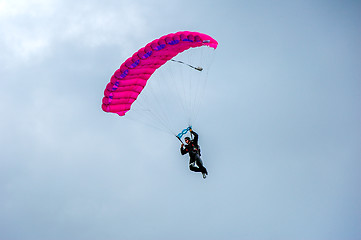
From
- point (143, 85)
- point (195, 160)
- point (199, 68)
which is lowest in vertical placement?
point (195, 160)

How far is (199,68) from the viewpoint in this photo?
87.6 ft

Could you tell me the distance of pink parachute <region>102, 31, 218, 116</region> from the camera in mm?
25653

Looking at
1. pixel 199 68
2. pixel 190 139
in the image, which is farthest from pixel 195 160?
pixel 199 68

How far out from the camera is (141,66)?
1097 inches

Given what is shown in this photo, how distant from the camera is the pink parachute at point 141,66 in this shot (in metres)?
25.7

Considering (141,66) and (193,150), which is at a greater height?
A: (141,66)

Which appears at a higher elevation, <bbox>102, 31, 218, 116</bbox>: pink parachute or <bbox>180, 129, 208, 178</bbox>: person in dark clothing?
<bbox>102, 31, 218, 116</bbox>: pink parachute

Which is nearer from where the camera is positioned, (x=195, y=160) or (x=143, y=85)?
(x=195, y=160)

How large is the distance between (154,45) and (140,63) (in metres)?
1.58

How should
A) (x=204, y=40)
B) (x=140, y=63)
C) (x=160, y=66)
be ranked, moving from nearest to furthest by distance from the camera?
(x=204, y=40), (x=140, y=63), (x=160, y=66)

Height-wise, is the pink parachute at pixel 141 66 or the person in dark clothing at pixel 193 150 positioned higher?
the pink parachute at pixel 141 66

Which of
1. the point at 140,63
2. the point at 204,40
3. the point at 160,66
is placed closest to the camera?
the point at 204,40

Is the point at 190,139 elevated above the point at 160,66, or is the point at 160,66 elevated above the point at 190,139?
the point at 160,66

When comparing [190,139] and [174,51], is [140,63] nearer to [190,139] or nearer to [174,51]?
[174,51]
